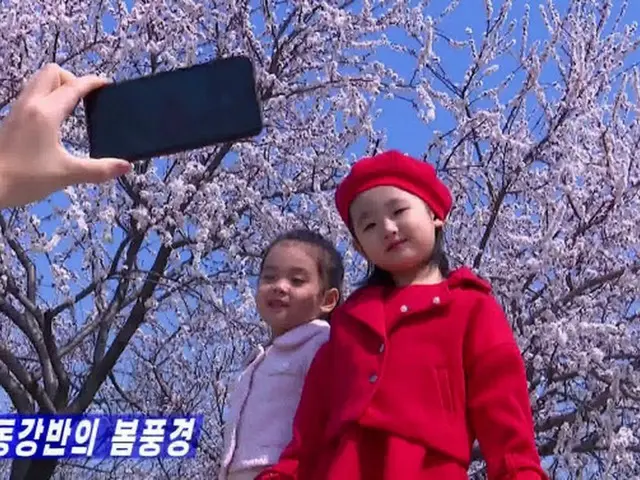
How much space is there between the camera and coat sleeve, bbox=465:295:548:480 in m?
2.12

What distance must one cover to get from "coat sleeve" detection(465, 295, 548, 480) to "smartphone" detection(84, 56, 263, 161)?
3.43 feet

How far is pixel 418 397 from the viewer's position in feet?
7.50

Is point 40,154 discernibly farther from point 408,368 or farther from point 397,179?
point 397,179

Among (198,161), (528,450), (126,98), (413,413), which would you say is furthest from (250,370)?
(198,161)

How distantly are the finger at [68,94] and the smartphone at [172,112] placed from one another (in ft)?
0.20

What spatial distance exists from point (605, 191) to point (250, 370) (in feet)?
11.0

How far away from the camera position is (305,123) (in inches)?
249

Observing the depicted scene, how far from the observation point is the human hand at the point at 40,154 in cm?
116

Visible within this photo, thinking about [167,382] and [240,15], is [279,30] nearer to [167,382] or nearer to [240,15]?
[240,15]

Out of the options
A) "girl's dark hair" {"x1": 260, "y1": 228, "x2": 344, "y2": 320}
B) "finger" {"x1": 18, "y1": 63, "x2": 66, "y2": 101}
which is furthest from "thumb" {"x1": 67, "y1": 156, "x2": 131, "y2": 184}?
"girl's dark hair" {"x1": 260, "y1": 228, "x2": 344, "y2": 320}

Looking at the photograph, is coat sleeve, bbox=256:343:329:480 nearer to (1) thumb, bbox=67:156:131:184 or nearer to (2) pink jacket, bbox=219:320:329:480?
(2) pink jacket, bbox=219:320:329:480

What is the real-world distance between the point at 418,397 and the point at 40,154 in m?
1.34

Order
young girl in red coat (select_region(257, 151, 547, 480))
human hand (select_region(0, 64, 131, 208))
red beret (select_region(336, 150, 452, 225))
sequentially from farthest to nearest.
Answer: red beret (select_region(336, 150, 452, 225))
young girl in red coat (select_region(257, 151, 547, 480))
human hand (select_region(0, 64, 131, 208))

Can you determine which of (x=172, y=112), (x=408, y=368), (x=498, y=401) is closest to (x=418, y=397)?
(x=408, y=368)
